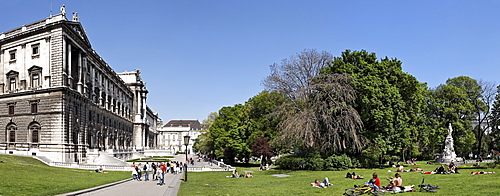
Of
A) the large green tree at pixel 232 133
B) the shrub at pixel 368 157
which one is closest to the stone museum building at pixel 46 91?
the large green tree at pixel 232 133

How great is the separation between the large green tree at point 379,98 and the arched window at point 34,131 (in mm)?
36136

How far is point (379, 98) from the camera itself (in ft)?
132

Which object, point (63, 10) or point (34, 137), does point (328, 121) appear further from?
point (34, 137)

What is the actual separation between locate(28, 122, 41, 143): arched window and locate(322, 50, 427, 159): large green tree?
119ft

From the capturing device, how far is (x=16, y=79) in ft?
171

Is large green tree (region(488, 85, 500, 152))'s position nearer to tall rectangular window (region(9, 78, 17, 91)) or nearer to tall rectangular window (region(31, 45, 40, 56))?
tall rectangular window (region(31, 45, 40, 56))

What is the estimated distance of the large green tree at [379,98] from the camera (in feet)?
131

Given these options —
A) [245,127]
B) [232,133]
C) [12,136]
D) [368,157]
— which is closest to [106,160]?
[12,136]

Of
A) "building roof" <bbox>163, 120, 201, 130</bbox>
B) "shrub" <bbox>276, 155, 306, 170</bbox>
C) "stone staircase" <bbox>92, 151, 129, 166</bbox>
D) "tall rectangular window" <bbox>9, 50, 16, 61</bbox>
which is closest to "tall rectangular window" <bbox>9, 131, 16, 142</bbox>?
"tall rectangular window" <bbox>9, 50, 16, 61</bbox>

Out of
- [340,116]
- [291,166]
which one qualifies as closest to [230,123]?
[291,166]

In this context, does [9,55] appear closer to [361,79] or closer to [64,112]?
[64,112]

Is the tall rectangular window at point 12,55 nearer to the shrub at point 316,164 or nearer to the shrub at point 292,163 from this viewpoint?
the shrub at point 292,163

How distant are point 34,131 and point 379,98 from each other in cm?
4177

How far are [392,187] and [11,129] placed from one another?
4922 cm
